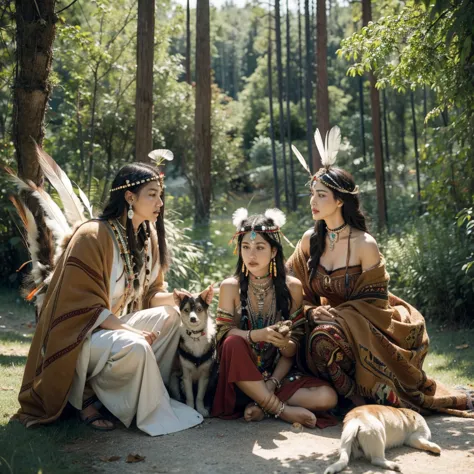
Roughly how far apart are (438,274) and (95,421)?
599 cm

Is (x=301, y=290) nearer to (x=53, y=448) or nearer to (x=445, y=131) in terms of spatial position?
(x=53, y=448)

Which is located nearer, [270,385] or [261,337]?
[261,337]

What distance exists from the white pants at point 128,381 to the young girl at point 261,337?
0.38 m

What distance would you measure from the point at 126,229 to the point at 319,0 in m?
11.1

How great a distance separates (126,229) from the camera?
16.3 ft

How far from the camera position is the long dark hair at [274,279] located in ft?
16.3

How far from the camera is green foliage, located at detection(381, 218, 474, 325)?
9070 mm

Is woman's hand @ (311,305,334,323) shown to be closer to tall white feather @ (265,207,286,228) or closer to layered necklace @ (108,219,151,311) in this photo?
tall white feather @ (265,207,286,228)

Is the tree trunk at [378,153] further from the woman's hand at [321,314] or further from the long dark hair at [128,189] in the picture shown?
the long dark hair at [128,189]

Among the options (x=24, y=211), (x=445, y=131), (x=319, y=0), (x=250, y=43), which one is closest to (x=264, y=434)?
(x=24, y=211)

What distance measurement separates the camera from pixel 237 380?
4.64m

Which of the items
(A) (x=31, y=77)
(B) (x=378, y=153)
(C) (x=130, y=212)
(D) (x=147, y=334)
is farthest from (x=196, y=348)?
(B) (x=378, y=153)

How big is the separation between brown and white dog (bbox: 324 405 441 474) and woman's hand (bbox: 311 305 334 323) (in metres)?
0.86

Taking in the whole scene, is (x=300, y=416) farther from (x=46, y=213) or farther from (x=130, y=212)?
(x=46, y=213)
